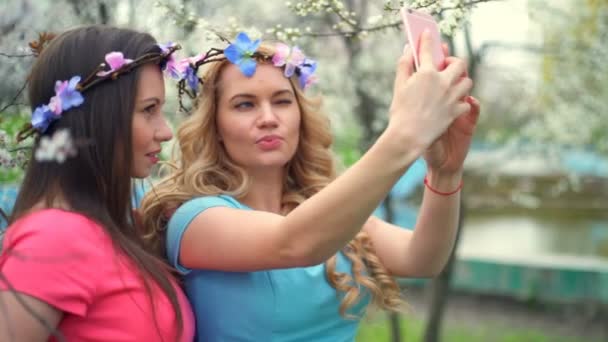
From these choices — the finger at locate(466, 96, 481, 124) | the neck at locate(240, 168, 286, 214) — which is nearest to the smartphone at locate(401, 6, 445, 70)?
the finger at locate(466, 96, 481, 124)

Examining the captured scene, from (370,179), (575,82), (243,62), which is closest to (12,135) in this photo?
(243,62)

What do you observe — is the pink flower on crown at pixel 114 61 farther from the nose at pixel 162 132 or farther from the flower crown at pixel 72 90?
the nose at pixel 162 132

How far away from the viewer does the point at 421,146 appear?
156cm

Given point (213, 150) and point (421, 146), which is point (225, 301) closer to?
point (213, 150)

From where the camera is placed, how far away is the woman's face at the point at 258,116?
87.5 inches

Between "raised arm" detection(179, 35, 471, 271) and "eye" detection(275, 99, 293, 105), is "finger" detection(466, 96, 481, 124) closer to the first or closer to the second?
"raised arm" detection(179, 35, 471, 271)

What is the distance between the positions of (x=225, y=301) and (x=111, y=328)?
0.42 m

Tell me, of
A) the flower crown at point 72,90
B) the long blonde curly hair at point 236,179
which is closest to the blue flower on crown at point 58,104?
the flower crown at point 72,90

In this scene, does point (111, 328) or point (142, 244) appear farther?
point (142, 244)

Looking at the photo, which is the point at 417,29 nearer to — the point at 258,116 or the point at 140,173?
the point at 258,116

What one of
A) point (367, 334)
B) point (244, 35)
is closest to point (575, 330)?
point (367, 334)

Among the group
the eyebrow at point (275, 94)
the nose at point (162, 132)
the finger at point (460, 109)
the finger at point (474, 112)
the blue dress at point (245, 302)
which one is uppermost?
the finger at point (460, 109)

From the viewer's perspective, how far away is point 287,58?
7.54 ft

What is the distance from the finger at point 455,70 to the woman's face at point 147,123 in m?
0.77
